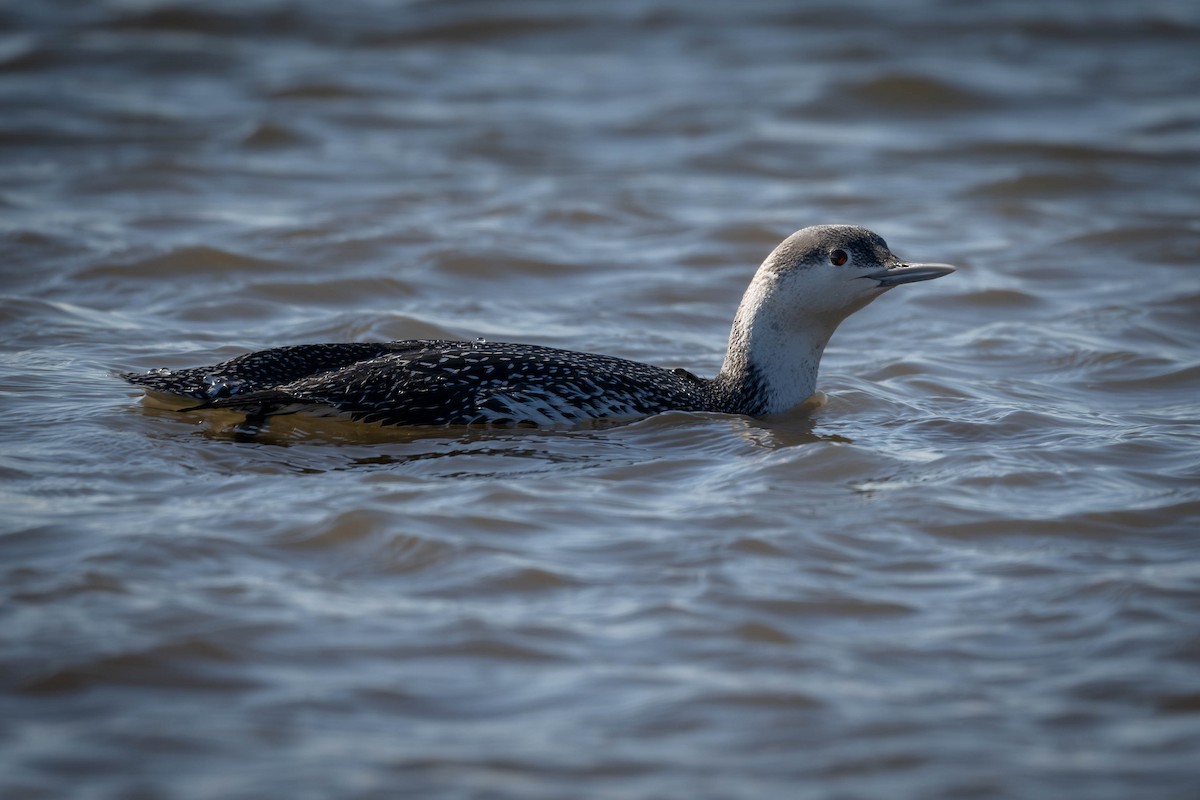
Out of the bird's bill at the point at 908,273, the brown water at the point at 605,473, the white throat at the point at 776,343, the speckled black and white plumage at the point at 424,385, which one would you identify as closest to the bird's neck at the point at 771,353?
the white throat at the point at 776,343

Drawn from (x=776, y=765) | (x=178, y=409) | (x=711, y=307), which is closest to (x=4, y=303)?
(x=178, y=409)

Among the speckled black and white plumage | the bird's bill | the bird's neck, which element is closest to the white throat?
the bird's neck

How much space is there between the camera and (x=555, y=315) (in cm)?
855

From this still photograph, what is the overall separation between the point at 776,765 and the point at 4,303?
592 cm

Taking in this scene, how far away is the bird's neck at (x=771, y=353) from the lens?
6738mm

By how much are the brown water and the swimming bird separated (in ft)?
0.52

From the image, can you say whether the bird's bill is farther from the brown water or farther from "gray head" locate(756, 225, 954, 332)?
the brown water

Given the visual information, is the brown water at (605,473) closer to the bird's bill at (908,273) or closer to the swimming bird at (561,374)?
the swimming bird at (561,374)

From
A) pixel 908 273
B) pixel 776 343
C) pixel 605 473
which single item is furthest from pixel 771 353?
pixel 605 473

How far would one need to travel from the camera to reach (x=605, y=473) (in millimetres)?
5887

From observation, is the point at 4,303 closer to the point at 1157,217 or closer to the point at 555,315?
the point at 555,315

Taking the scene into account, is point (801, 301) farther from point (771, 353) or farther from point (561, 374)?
point (561, 374)

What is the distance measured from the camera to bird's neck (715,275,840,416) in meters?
6.74

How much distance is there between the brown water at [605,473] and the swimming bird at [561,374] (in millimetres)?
160
